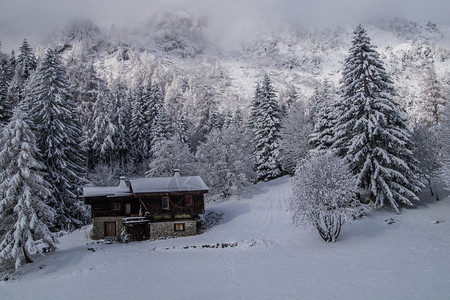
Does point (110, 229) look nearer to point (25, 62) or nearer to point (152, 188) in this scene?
point (152, 188)

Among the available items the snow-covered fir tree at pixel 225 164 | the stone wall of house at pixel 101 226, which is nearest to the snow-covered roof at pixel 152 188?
the stone wall of house at pixel 101 226

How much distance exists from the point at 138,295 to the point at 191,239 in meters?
12.8

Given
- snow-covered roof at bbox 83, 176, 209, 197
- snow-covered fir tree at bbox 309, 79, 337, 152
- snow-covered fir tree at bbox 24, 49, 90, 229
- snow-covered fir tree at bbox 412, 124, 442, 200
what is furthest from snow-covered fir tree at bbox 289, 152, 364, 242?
snow-covered fir tree at bbox 24, 49, 90, 229

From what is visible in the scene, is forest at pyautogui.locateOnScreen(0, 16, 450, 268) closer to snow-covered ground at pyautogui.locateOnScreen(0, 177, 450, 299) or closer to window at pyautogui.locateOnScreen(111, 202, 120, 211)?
snow-covered ground at pyautogui.locateOnScreen(0, 177, 450, 299)

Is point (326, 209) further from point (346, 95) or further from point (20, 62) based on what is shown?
point (20, 62)

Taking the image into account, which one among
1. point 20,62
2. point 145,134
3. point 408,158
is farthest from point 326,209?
point 20,62

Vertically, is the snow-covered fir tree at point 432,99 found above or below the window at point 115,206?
above

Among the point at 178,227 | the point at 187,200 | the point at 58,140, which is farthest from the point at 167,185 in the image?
the point at 58,140

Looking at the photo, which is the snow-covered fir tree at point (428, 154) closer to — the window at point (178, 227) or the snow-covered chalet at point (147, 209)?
the snow-covered chalet at point (147, 209)

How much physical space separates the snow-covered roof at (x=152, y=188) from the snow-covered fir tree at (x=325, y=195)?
11461mm

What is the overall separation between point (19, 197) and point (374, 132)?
2968cm

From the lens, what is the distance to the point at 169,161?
42969mm

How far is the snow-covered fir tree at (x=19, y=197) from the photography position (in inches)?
869

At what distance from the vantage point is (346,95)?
31.1m
